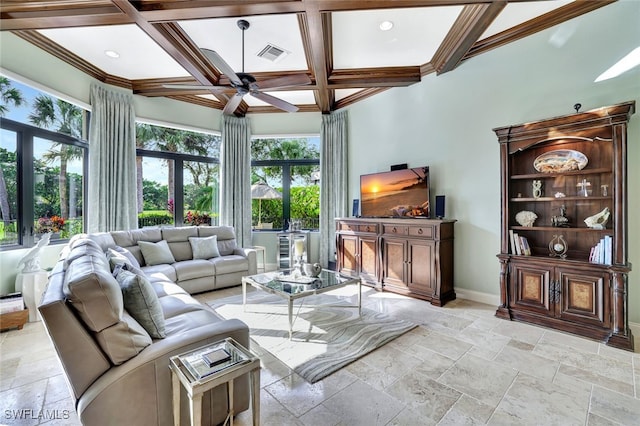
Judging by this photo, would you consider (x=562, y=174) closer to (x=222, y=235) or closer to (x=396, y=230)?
(x=396, y=230)

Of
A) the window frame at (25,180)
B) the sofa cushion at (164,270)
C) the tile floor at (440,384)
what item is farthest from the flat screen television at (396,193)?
the window frame at (25,180)

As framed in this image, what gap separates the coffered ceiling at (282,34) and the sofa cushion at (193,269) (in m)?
2.32

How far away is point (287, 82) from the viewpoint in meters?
3.51

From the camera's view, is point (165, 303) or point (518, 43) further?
point (518, 43)

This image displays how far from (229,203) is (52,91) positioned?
2.88 m

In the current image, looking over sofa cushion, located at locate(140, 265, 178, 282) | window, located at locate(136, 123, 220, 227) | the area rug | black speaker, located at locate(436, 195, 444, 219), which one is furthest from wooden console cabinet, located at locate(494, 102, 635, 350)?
window, located at locate(136, 123, 220, 227)

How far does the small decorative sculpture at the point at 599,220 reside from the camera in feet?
8.86

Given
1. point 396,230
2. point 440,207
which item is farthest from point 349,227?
point 440,207

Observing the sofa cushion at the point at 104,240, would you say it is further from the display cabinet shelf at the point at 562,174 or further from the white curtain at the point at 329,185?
the display cabinet shelf at the point at 562,174

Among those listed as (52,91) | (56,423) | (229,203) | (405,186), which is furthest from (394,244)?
(52,91)

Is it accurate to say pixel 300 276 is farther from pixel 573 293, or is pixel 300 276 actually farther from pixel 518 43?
pixel 518 43

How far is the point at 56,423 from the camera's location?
1680 mm

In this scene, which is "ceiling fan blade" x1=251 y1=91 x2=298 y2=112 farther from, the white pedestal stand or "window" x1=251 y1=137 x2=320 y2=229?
the white pedestal stand

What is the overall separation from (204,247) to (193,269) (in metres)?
0.54
